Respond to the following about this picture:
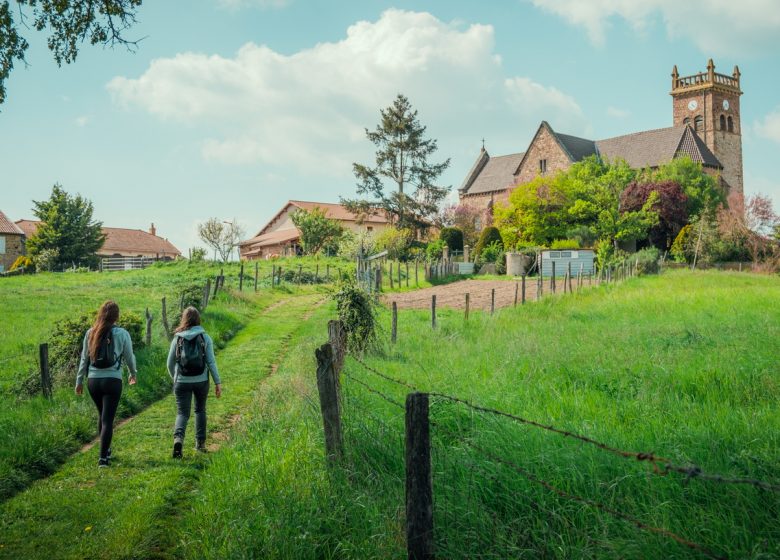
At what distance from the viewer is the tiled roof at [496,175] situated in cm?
6950

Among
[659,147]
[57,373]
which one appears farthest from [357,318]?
[659,147]

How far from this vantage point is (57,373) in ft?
36.3

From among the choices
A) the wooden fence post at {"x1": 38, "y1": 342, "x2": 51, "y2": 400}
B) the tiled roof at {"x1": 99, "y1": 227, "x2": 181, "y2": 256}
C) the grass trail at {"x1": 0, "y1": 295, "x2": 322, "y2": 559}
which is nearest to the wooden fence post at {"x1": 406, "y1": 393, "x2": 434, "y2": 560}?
the grass trail at {"x1": 0, "y1": 295, "x2": 322, "y2": 559}

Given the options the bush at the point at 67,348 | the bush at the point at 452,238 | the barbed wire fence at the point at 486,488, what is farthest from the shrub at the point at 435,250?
the barbed wire fence at the point at 486,488

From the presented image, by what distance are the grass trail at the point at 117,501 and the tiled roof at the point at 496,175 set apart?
204 ft

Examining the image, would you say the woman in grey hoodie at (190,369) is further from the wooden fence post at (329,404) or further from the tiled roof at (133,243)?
the tiled roof at (133,243)

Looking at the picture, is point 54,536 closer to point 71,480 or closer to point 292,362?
point 71,480

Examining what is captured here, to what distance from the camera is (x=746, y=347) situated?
1019 centimetres

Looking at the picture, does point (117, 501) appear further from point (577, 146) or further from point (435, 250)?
point (577, 146)

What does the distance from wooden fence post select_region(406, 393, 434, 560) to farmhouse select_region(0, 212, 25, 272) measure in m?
64.6

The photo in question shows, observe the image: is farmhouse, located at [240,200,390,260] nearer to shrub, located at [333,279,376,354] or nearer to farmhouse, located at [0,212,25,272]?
farmhouse, located at [0,212,25,272]

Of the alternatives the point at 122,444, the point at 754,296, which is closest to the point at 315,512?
the point at 122,444

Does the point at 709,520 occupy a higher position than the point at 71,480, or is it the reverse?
the point at 709,520

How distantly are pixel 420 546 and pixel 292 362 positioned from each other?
31.2ft
